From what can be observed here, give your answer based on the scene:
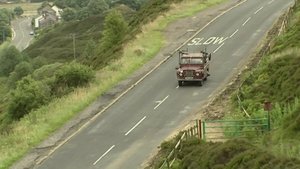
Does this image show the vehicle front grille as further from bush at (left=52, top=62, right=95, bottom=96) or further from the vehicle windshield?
bush at (left=52, top=62, right=95, bottom=96)

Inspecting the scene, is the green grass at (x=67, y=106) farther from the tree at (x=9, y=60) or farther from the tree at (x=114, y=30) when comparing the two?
the tree at (x=9, y=60)

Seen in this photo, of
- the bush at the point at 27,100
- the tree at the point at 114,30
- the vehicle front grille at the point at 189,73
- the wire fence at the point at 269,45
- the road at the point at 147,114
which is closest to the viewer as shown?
the road at the point at 147,114

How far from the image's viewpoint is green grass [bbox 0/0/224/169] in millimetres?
30547

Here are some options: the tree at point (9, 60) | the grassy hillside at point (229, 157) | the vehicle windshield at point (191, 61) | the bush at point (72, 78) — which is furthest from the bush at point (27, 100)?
the tree at point (9, 60)

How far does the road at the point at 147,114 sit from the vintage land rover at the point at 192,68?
1.94ft

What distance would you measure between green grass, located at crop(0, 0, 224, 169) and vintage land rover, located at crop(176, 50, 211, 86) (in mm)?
5224

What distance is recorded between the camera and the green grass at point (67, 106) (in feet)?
100

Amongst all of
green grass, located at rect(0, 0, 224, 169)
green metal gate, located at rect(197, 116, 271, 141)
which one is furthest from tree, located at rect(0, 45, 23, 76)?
green metal gate, located at rect(197, 116, 271, 141)

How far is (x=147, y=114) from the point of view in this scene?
110 ft

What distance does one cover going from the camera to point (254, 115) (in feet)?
86.9

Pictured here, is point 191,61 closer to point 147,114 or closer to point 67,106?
point 147,114

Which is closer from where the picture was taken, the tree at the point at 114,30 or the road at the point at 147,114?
the road at the point at 147,114

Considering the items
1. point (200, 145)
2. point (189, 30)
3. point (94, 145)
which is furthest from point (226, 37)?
point (200, 145)

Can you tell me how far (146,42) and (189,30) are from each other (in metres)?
6.17
